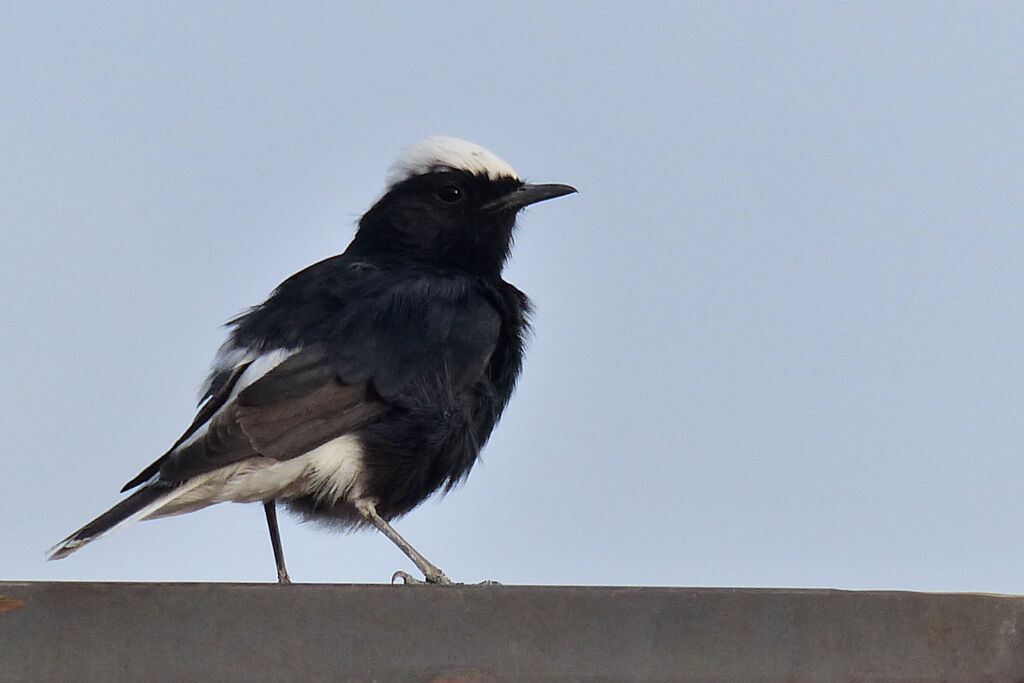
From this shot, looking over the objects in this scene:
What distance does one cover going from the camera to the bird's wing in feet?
17.0

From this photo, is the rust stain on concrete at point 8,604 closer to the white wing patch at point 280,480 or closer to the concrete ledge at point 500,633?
the concrete ledge at point 500,633

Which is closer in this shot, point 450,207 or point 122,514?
point 122,514

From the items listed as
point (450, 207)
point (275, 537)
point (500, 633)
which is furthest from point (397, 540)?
point (500, 633)

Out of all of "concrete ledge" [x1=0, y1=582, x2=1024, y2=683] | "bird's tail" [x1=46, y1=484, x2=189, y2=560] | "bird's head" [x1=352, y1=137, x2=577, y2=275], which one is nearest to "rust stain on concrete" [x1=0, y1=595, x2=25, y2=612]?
"concrete ledge" [x1=0, y1=582, x2=1024, y2=683]

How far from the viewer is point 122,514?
4.79 metres

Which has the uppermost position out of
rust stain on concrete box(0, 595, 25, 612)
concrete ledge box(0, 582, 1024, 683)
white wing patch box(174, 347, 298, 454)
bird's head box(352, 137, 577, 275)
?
bird's head box(352, 137, 577, 275)

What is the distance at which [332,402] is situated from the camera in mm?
5402

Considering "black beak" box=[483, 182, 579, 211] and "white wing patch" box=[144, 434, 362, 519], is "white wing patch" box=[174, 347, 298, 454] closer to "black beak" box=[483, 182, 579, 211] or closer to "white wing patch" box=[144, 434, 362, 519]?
"white wing patch" box=[144, 434, 362, 519]

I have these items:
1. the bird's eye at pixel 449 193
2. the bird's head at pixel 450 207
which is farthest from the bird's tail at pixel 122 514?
the bird's eye at pixel 449 193

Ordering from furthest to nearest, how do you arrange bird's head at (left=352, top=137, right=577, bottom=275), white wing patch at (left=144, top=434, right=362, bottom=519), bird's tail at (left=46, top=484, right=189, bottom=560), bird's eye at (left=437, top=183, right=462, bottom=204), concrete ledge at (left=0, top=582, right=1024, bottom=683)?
1. bird's eye at (left=437, top=183, right=462, bottom=204)
2. bird's head at (left=352, top=137, right=577, bottom=275)
3. white wing patch at (left=144, top=434, right=362, bottom=519)
4. bird's tail at (left=46, top=484, right=189, bottom=560)
5. concrete ledge at (left=0, top=582, right=1024, bottom=683)

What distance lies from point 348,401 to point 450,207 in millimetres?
1765

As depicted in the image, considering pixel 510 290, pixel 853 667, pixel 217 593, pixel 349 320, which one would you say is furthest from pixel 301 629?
pixel 510 290

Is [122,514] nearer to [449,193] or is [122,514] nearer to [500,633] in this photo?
[500,633]

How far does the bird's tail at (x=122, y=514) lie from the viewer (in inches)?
183
